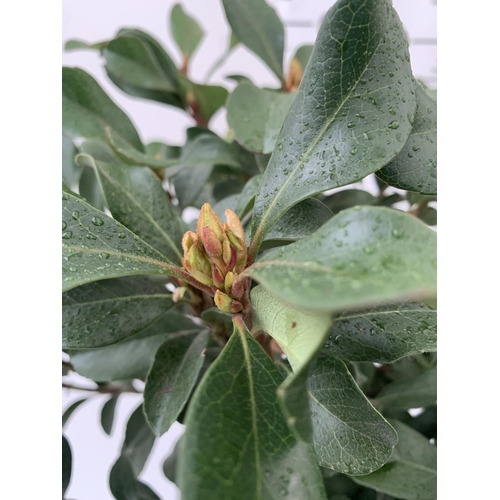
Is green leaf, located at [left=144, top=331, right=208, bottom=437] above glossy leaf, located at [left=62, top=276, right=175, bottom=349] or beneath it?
beneath

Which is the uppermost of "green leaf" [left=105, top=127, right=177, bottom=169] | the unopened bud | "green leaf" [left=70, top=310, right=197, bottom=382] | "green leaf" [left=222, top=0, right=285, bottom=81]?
"green leaf" [left=222, top=0, right=285, bottom=81]

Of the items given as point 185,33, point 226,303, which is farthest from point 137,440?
point 185,33

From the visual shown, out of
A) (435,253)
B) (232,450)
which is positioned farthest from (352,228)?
(232,450)

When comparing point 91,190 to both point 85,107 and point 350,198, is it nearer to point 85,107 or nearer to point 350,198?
point 85,107

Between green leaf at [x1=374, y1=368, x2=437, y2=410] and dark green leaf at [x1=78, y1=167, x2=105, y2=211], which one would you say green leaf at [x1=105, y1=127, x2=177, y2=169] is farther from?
green leaf at [x1=374, y1=368, x2=437, y2=410]

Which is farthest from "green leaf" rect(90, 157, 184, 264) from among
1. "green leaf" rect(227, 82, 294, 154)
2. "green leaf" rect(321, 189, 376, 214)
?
"green leaf" rect(321, 189, 376, 214)

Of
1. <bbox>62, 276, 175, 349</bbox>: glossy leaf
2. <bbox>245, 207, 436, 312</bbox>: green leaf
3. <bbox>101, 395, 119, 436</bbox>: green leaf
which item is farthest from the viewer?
<bbox>101, 395, 119, 436</bbox>: green leaf

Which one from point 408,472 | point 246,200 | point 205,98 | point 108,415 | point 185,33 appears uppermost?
point 185,33
